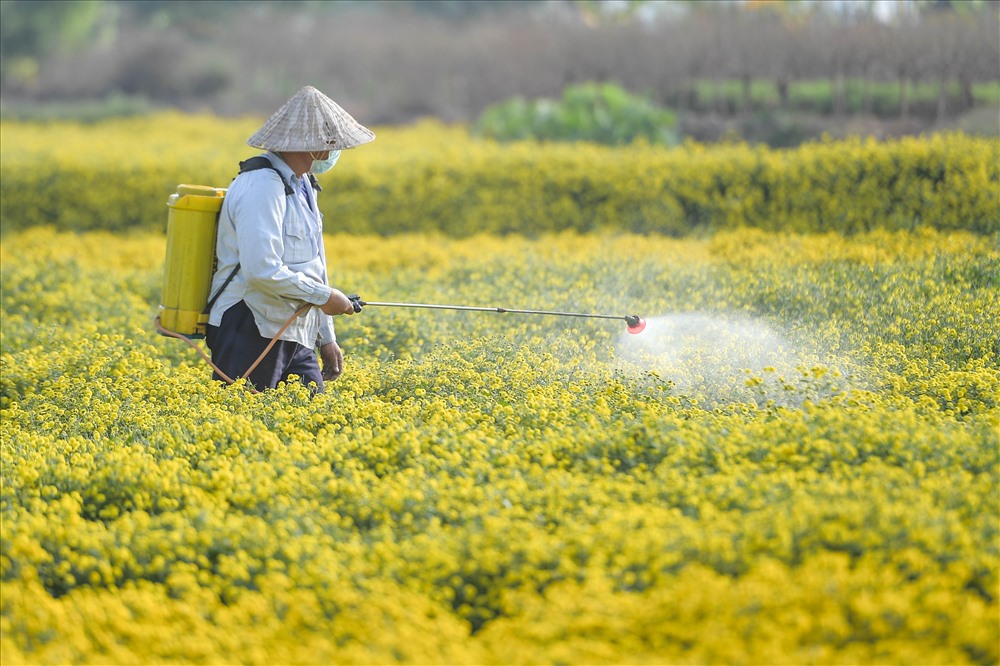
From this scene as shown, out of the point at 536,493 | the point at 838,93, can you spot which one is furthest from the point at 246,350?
the point at 838,93

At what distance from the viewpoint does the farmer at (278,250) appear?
15.9 ft

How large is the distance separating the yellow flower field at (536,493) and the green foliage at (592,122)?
8.08 meters

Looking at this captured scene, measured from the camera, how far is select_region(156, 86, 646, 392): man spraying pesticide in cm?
487

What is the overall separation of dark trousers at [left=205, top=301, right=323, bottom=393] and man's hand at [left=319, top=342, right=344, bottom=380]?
0.18 m

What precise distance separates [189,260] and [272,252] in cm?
47

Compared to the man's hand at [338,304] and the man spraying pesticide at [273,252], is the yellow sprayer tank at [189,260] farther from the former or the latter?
the man's hand at [338,304]

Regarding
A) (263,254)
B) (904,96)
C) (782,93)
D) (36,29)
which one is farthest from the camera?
(36,29)

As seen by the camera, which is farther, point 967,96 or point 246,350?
point 967,96

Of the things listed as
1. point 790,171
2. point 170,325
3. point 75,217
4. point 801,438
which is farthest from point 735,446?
point 75,217

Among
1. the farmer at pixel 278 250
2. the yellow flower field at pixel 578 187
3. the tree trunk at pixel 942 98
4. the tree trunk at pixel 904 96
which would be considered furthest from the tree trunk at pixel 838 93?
the farmer at pixel 278 250

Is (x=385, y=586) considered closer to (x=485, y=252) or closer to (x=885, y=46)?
(x=485, y=252)

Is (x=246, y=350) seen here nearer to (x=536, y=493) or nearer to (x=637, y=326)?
(x=536, y=493)

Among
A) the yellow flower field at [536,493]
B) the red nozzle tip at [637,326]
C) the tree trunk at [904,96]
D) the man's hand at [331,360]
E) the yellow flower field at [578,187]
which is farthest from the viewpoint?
the tree trunk at [904,96]

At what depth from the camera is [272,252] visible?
4.85 metres
